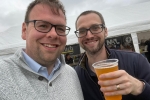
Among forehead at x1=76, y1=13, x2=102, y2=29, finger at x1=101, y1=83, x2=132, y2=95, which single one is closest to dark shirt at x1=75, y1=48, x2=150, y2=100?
forehead at x1=76, y1=13, x2=102, y2=29

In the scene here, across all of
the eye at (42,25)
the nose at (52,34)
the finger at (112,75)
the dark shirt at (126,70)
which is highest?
the eye at (42,25)

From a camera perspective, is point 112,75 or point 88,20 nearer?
point 112,75

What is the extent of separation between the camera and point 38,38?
1250 millimetres

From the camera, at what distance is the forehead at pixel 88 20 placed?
5.91 feet

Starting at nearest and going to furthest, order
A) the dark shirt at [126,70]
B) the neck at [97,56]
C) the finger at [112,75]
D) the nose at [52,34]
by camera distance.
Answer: the finger at [112,75] < the nose at [52,34] < the dark shirt at [126,70] < the neck at [97,56]

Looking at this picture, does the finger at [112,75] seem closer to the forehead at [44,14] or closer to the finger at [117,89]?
the finger at [117,89]

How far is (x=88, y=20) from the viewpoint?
181 centimetres

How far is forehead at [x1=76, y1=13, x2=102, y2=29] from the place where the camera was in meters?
1.80

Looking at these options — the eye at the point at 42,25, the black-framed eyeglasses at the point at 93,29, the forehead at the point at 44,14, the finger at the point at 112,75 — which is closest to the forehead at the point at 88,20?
the black-framed eyeglasses at the point at 93,29

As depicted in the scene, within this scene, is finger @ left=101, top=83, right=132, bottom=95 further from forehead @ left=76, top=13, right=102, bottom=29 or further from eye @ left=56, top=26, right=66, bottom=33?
forehead @ left=76, top=13, right=102, bottom=29

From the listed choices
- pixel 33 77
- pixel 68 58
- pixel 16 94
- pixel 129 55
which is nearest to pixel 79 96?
pixel 33 77

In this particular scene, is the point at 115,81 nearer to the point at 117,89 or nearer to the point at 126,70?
the point at 117,89

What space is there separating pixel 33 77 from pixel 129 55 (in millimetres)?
1151

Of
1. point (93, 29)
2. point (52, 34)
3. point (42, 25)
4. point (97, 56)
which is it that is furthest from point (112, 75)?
point (93, 29)
